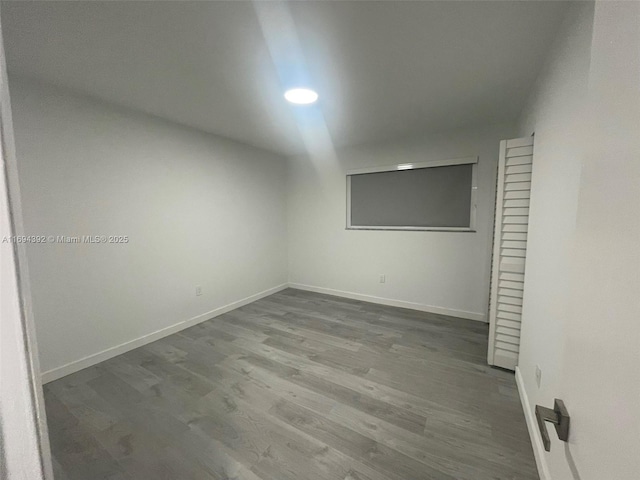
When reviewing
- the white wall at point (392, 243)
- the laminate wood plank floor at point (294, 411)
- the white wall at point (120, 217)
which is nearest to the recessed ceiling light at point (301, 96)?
the white wall at point (120, 217)

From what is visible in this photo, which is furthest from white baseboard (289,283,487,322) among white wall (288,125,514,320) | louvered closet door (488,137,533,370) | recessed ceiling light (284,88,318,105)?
recessed ceiling light (284,88,318,105)

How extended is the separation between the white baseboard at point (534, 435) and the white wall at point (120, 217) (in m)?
3.28

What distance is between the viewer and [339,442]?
57.1 inches

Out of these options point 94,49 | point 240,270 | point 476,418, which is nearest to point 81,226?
point 94,49

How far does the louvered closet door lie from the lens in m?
1.89

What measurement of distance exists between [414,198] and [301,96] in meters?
2.09

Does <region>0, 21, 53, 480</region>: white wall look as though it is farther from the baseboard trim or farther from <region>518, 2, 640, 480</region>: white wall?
the baseboard trim

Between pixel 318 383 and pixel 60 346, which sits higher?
pixel 60 346

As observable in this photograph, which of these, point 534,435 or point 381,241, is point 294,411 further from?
point 381,241

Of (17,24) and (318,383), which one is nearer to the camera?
(17,24)

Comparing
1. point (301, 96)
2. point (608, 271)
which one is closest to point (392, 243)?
point (301, 96)

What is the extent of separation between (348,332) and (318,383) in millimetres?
928

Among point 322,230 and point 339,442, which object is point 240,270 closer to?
point 322,230

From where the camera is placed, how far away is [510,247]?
1986 mm
